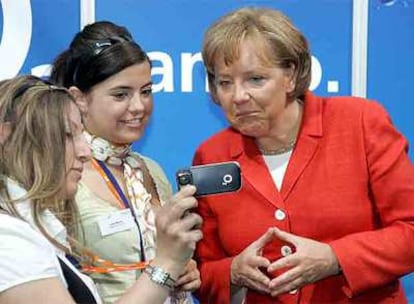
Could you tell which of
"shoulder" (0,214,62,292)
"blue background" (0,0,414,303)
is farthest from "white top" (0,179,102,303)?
"blue background" (0,0,414,303)

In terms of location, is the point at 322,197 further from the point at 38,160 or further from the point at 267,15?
the point at 38,160

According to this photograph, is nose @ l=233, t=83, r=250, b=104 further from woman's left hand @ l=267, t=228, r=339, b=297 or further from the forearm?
the forearm

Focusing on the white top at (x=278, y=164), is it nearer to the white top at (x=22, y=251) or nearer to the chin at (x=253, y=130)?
the chin at (x=253, y=130)

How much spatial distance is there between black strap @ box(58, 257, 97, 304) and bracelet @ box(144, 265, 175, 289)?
0.36 ft

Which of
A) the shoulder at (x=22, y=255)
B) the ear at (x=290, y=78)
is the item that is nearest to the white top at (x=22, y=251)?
the shoulder at (x=22, y=255)

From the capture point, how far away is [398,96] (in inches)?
96.7

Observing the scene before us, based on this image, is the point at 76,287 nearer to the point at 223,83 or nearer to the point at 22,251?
the point at 22,251

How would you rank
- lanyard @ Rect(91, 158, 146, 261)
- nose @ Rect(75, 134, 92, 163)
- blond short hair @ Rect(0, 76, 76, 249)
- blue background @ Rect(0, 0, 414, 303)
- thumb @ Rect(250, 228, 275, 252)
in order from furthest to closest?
blue background @ Rect(0, 0, 414, 303)
lanyard @ Rect(91, 158, 146, 261)
thumb @ Rect(250, 228, 275, 252)
nose @ Rect(75, 134, 92, 163)
blond short hair @ Rect(0, 76, 76, 249)

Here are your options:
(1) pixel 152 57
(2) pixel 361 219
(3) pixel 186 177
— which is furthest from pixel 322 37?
(3) pixel 186 177

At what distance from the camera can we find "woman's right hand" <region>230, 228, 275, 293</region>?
164cm

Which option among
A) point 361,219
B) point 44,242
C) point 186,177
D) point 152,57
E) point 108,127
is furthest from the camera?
point 152,57

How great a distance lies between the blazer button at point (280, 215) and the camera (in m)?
1.71

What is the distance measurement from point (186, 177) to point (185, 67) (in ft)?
3.50

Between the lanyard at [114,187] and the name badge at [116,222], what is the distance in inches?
1.0
